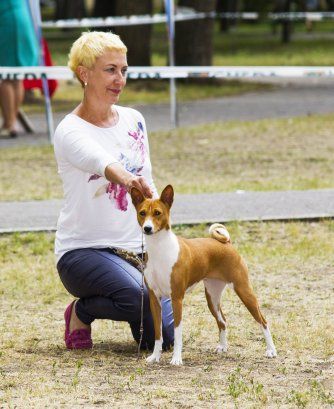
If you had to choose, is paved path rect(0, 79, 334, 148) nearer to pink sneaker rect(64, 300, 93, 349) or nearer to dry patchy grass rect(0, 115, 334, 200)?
dry patchy grass rect(0, 115, 334, 200)

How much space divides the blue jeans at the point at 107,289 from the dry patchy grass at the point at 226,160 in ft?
14.1

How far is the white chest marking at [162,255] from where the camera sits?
546 centimetres

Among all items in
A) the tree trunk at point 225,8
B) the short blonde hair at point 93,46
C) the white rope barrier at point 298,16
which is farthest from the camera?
the tree trunk at point 225,8

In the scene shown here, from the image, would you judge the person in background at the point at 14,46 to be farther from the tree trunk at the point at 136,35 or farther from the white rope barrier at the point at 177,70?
the tree trunk at the point at 136,35

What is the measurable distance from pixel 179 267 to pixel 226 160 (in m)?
6.96

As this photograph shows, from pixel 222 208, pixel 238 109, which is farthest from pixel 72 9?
pixel 222 208

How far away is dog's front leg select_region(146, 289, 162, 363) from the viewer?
5.61m

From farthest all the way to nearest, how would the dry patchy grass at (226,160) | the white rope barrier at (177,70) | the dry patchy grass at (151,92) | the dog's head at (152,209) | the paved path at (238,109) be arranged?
the dry patchy grass at (151,92) < the paved path at (238,109) < the white rope barrier at (177,70) < the dry patchy grass at (226,160) < the dog's head at (152,209)

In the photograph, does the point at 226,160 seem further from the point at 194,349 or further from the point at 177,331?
the point at 177,331

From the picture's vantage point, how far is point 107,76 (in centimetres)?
586

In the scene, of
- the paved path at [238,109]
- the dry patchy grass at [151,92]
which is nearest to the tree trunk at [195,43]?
the dry patchy grass at [151,92]

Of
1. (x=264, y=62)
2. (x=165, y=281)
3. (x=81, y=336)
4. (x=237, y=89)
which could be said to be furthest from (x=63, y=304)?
(x=264, y=62)

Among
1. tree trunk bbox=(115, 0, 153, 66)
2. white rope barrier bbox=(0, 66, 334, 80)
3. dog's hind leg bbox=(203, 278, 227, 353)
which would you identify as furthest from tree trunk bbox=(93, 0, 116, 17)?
dog's hind leg bbox=(203, 278, 227, 353)

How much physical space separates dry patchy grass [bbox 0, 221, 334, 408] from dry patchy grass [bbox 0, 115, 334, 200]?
89.6 inches
